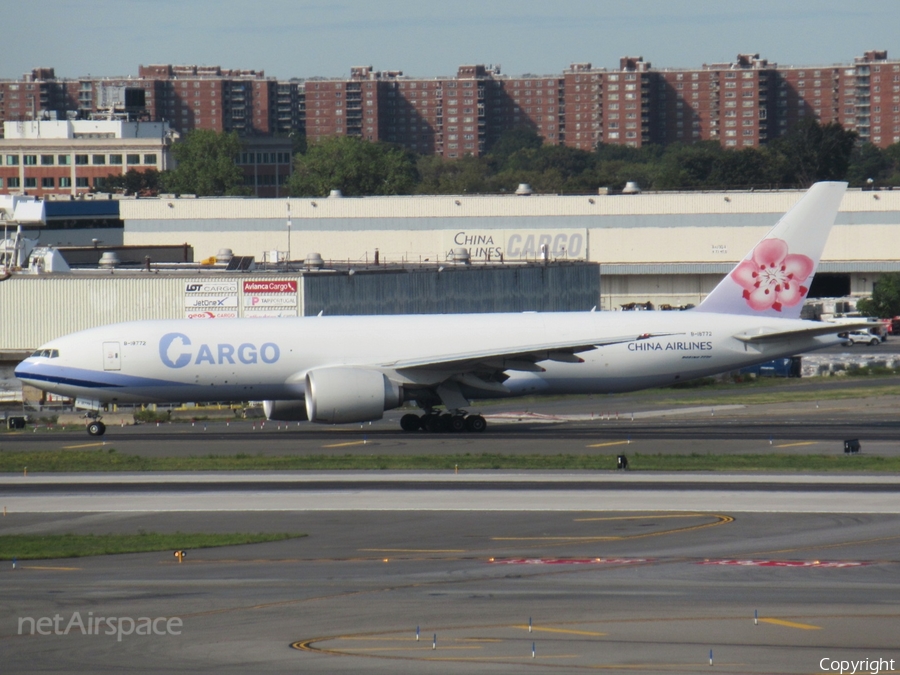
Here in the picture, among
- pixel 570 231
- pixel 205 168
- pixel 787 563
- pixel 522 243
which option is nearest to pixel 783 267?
pixel 787 563

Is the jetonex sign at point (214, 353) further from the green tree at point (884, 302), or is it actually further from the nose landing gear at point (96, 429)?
the green tree at point (884, 302)

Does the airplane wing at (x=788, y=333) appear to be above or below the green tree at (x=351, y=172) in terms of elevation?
below

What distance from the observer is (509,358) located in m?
41.8

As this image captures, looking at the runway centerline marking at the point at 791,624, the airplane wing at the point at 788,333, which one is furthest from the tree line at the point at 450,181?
the runway centerline marking at the point at 791,624

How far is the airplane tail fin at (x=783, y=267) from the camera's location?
4562 cm

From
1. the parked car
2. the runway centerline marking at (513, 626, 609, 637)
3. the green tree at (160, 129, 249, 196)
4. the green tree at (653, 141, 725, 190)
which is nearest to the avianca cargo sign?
the parked car

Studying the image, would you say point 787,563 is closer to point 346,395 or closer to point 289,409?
point 346,395

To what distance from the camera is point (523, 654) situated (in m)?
15.6

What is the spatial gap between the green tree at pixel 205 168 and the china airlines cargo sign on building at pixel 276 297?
12364 centimetres

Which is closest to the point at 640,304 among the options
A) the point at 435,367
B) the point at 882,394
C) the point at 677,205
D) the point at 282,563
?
the point at 677,205

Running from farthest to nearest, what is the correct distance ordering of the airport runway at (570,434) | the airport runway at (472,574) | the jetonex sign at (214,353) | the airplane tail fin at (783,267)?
the airplane tail fin at (783,267) < the jetonex sign at (214,353) < the airport runway at (570,434) < the airport runway at (472,574)

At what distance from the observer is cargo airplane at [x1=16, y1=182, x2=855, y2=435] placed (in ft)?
138

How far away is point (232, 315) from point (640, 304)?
50982 mm

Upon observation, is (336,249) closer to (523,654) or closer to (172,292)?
(172,292)
